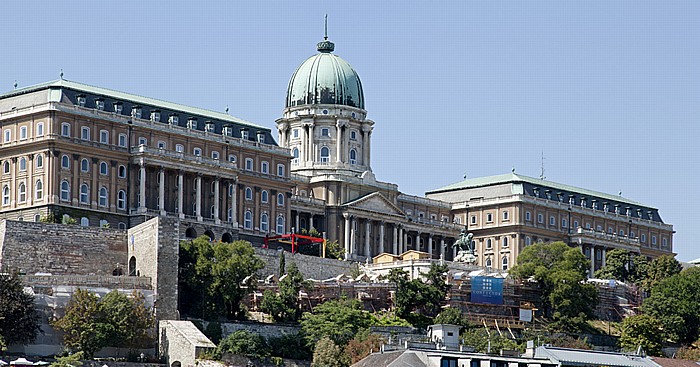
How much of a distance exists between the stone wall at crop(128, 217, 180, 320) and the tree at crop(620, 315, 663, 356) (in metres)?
40.2

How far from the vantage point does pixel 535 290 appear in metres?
154

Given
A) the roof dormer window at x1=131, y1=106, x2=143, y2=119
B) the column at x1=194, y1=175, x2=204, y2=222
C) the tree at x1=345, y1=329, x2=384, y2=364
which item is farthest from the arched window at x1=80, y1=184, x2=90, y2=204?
the tree at x1=345, y1=329, x2=384, y2=364

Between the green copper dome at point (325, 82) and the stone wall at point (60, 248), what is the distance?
58.7 meters

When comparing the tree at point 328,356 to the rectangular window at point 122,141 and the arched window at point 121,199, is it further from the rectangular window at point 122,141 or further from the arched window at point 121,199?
the rectangular window at point 122,141

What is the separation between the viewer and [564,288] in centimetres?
15062

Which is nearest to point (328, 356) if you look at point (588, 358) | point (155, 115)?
point (588, 358)

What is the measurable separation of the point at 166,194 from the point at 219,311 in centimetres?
3004

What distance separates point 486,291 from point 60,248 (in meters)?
38.6

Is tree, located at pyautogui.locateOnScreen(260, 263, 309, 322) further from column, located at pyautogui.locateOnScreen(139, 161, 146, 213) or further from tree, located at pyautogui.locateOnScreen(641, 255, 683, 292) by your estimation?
tree, located at pyautogui.locateOnScreen(641, 255, 683, 292)

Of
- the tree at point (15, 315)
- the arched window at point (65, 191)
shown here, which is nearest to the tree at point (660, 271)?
the arched window at point (65, 191)

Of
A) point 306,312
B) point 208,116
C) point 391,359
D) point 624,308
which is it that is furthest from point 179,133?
point 391,359

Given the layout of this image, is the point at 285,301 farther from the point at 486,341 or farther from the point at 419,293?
the point at 486,341

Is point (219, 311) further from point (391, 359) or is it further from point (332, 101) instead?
point (332, 101)

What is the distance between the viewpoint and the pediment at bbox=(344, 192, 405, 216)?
18512 cm
